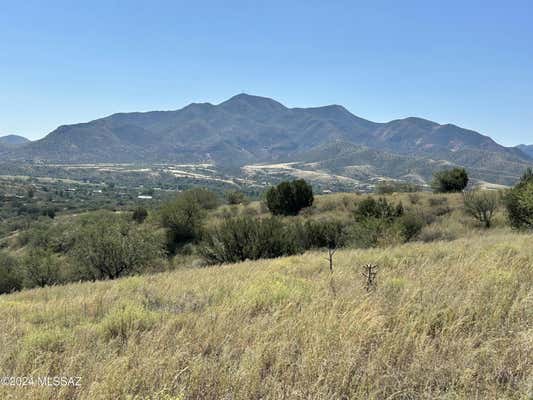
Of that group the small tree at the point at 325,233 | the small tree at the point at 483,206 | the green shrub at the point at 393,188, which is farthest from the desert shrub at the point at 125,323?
the green shrub at the point at 393,188

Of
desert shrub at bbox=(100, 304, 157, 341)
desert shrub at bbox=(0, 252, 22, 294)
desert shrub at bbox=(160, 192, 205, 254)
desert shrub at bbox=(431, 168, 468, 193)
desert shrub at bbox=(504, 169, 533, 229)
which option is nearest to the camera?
desert shrub at bbox=(100, 304, 157, 341)

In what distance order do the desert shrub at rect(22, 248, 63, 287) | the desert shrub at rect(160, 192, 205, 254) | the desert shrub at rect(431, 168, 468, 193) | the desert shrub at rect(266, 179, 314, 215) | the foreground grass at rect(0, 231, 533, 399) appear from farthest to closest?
the desert shrub at rect(431, 168, 468, 193) → the desert shrub at rect(266, 179, 314, 215) → the desert shrub at rect(160, 192, 205, 254) → the desert shrub at rect(22, 248, 63, 287) → the foreground grass at rect(0, 231, 533, 399)

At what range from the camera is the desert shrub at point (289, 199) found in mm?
35719

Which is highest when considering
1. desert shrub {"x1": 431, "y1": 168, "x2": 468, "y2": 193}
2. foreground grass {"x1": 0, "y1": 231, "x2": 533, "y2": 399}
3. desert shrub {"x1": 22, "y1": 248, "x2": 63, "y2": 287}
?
desert shrub {"x1": 431, "y1": 168, "x2": 468, "y2": 193}

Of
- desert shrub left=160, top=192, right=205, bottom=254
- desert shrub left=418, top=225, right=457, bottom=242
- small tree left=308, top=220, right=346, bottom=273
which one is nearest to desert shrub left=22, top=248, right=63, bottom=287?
desert shrub left=160, top=192, right=205, bottom=254

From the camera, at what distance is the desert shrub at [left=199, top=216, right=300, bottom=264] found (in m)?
18.9

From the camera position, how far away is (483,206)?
2552 centimetres

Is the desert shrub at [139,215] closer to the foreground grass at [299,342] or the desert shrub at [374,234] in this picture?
the desert shrub at [374,234]

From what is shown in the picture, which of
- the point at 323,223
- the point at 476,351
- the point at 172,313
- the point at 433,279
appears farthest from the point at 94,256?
the point at 476,351

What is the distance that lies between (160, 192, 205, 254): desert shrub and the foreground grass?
1029 inches

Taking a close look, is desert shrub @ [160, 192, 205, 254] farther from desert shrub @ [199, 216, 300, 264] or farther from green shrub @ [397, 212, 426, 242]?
green shrub @ [397, 212, 426, 242]

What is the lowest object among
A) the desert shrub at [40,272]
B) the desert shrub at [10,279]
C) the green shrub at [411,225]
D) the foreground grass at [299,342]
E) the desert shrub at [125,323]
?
the desert shrub at [10,279]

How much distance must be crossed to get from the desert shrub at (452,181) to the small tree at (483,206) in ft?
49.6

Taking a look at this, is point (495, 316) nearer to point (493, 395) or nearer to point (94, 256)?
point (493, 395)
